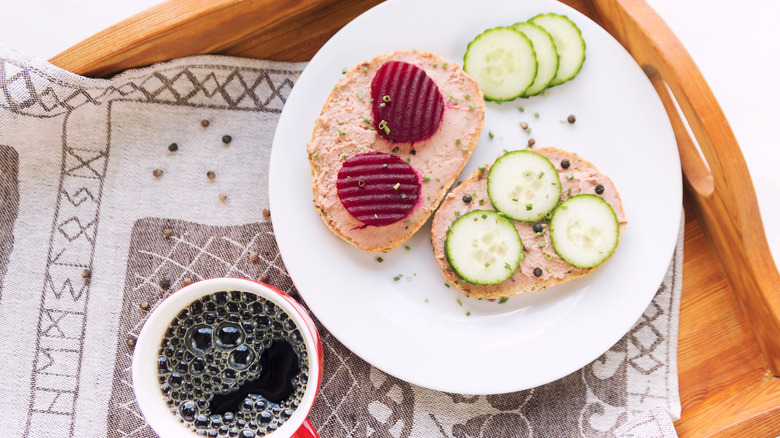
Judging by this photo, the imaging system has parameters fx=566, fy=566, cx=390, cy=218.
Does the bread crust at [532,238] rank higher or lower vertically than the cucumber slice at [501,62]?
lower

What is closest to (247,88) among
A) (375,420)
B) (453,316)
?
(453,316)

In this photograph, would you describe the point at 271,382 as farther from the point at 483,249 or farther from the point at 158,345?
the point at 483,249

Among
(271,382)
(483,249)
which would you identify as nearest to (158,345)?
(271,382)

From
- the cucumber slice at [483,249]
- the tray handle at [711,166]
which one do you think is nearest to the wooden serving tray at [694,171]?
the tray handle at [711,166]

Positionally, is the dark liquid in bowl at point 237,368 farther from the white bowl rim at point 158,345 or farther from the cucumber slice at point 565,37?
the cucumber slice at point 565,37

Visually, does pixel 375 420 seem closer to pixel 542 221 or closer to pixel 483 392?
pixel 483 392

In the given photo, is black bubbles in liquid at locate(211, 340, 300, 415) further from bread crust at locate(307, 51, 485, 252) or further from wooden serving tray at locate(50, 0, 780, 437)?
wooden serving tray at locate(50, 0, 780, 437)
